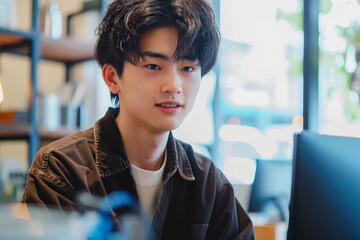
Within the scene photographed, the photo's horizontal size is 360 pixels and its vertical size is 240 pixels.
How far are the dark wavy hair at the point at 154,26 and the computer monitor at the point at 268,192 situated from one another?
0.70 metres

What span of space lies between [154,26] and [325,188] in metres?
0.65

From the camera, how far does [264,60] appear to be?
405cm

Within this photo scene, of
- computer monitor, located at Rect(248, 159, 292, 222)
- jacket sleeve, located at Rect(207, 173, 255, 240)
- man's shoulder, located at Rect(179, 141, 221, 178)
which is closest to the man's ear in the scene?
man's shoulder, located at Rect(179, 141, 221, 178)

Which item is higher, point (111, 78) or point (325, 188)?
point (111, 78)

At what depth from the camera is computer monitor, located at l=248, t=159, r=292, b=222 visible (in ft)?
6.69

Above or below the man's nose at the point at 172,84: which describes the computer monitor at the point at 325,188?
below

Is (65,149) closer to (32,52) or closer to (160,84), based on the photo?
(160,84)

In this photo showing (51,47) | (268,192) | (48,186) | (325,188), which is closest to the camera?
(325,188)

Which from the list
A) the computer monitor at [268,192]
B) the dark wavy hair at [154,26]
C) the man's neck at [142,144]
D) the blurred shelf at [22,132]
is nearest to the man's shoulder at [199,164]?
the man's neck at [142,144]

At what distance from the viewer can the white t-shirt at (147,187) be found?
1398mm

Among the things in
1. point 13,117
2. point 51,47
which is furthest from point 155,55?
point 51,47

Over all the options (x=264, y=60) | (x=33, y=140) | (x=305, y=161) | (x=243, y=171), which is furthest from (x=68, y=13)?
(x=305, y=161)

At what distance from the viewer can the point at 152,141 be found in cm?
141

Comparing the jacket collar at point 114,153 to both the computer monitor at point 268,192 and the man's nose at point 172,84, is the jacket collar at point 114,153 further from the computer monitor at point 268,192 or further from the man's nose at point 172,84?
the computer monitor at point 268,192
